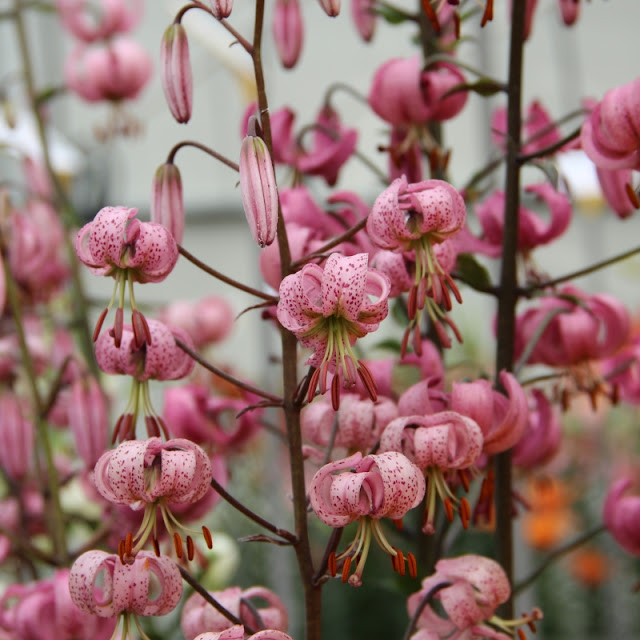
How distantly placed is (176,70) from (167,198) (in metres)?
0.08

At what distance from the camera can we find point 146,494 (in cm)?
47

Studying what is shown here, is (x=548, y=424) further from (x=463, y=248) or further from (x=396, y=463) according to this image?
(x=396, y=463)

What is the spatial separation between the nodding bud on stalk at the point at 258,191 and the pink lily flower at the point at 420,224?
0.18 feet

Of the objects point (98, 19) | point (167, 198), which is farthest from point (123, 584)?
point (98, 19)

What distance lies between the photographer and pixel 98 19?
1.12 metres

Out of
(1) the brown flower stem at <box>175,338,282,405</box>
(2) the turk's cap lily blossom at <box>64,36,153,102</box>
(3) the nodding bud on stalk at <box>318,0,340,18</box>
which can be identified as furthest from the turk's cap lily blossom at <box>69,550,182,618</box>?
(2) the turk's cap lily blossom at <box>64,36,153,102</box>

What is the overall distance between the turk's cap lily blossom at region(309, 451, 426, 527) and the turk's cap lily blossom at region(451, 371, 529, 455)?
87 mm

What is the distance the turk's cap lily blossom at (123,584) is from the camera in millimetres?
487

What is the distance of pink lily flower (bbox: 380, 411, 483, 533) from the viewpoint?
1.65 ft

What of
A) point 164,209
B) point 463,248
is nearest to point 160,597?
point 164,209

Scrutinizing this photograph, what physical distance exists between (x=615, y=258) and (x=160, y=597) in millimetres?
361

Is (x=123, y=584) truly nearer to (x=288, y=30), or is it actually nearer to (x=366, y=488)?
(x=366, y=488)

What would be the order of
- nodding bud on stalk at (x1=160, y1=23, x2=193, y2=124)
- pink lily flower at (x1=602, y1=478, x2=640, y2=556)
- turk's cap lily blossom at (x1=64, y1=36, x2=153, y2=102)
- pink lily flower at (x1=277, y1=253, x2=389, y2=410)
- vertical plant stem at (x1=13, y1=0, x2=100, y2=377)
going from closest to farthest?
pink lily flower at (x1=277, y1=253, x2=389, y2=410)
nodding bud on stalk at (x1=160, y1=23, x2=193, y2=124)
pink lily flower at (x1=602, y1=478, x2=640, y2=556)
vertical plant stem at (x1=13, y1=0, x2=100, y2=377)
turk's cap lily blossom at (x1=64, y1=36, x2=153, y2=102)

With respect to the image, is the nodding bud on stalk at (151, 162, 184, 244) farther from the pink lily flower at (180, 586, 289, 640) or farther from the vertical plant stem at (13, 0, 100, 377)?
the vertical plant stem at (13, 0, 100, 377)
